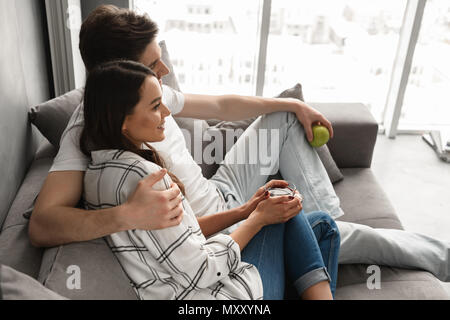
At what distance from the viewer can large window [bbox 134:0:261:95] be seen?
2.78 m

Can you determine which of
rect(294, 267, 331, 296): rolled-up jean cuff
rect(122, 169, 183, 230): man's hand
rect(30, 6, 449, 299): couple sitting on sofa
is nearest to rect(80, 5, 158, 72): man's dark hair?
rect(30, 6, 449, 299): couple sitting on sofa

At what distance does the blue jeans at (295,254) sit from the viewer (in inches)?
49.4

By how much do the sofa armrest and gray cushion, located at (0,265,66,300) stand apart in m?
1.45

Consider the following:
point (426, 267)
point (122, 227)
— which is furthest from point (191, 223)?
point (426, 267)

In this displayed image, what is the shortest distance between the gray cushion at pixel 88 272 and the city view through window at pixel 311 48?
1965 millimetres

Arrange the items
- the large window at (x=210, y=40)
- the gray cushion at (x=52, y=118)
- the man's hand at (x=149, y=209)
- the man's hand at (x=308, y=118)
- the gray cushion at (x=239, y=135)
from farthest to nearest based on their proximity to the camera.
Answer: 1. the large window at (x=210, y=40)
2. the gray cushion at (x=239, y=135)
3. the man's hand at (x=308, y=118)
4. the gray cushion at (x=52, y=118)
5. the man's hand at (x=149, y=209)

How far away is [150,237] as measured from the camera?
1.07 metres

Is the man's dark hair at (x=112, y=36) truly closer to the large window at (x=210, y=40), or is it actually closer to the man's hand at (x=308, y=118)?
the man's hand at (x=308, y=118)

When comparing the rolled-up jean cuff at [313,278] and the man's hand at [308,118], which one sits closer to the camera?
the rolled-up jean cuff at [313,278]

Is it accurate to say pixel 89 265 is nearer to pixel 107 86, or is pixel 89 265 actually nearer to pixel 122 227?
pixel 122 227

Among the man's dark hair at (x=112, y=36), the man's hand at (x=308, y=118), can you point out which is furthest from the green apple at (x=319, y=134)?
the man's dark hair at (x=112, y=36)

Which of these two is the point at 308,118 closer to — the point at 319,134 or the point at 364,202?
the point at 319,134
